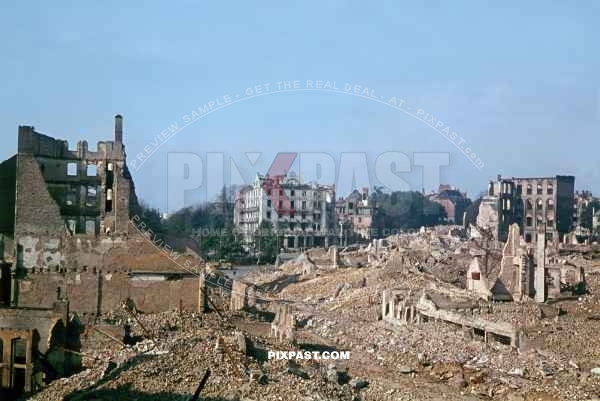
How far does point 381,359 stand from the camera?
18.4m

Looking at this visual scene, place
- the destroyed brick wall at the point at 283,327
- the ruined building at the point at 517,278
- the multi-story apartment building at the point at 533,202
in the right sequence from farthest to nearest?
the multi-story apartment building at the point at 533,202 < the ruined building at the point at 517,278 < the destroyed brick wall at the point at 283,327

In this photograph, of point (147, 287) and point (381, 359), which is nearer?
point (381, 359)

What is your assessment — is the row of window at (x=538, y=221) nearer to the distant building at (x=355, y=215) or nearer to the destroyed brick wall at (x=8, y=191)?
the distant building at (x=355, y=215)

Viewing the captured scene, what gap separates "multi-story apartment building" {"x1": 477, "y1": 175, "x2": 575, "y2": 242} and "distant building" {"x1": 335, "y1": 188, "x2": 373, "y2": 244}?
12039mm

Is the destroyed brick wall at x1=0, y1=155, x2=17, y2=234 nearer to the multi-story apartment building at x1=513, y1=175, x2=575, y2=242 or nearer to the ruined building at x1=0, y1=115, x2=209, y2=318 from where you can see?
the ruined building at x1=0, y1=115, x2=209, y2=318

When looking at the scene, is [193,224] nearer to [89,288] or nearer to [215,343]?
[89,288]

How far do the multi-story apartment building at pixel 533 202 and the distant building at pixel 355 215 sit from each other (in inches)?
474

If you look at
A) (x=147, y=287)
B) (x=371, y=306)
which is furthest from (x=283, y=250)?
(x=147, y=287)

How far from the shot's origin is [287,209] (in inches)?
2095

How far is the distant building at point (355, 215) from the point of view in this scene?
219ft

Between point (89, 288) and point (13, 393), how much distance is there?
16.6ft

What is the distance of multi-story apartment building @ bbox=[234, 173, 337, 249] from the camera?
51.9m

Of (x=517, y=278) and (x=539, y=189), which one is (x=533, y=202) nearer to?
(x=539, y=189)

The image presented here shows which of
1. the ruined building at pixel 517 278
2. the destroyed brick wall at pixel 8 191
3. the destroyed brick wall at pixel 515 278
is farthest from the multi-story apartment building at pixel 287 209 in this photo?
the destroyed brick wall at pixel 8 191
